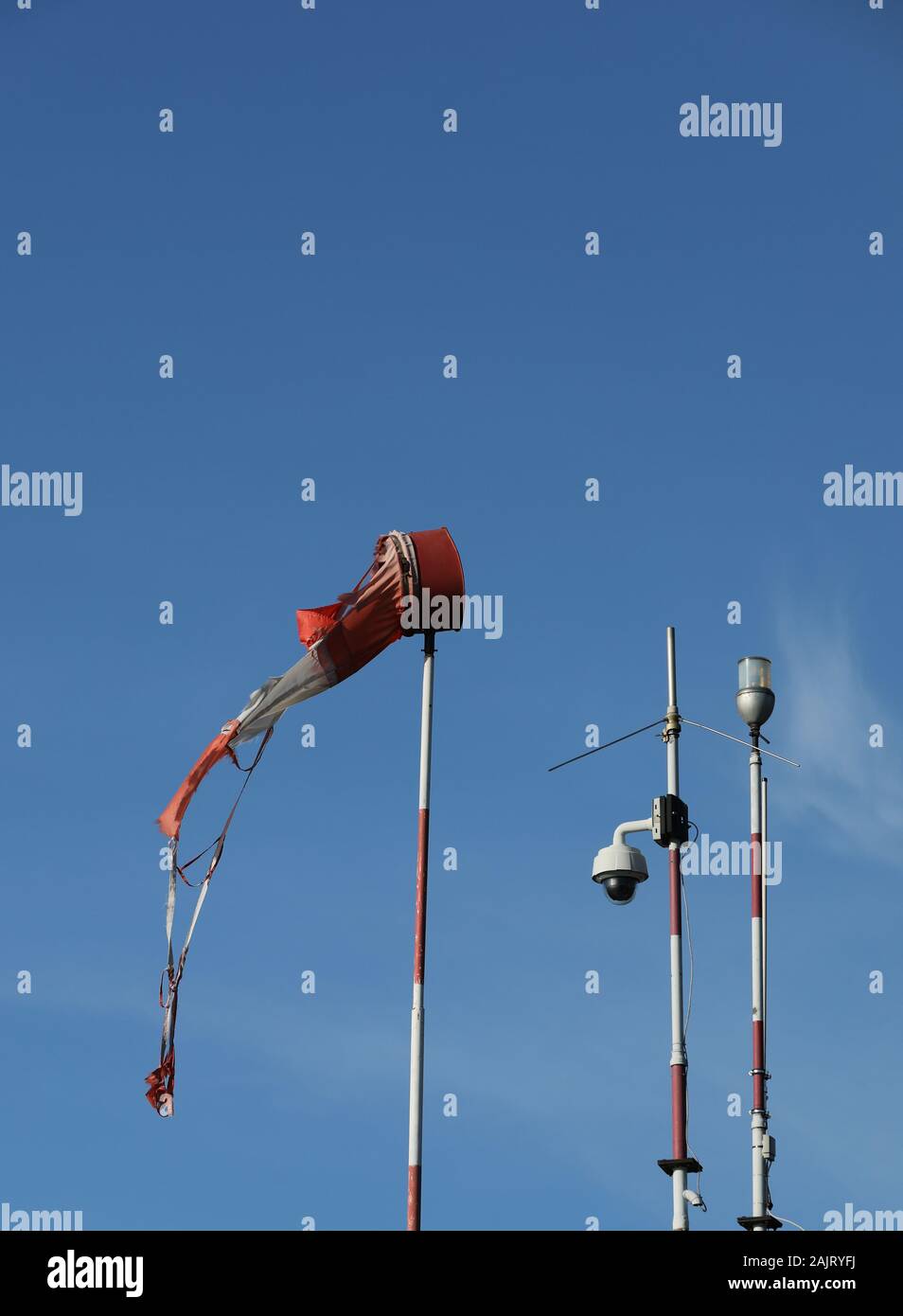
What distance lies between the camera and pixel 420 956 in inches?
1077

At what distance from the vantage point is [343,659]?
31.2m

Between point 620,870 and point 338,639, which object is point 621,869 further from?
point 338,639

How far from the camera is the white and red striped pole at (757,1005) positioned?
89.8 ft

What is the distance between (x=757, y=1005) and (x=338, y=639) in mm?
8130

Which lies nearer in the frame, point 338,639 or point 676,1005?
point 676,1005

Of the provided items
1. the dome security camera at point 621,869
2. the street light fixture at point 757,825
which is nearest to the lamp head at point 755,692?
the street light fixture at point 757,825

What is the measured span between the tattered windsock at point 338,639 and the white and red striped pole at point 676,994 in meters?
3.89

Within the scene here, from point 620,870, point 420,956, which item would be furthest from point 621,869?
point 420,956

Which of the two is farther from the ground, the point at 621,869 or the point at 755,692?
the point at 755,692

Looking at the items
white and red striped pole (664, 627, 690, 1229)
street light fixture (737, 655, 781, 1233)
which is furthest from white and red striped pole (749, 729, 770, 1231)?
white and red striped pole (664, 627, 690, 1229)

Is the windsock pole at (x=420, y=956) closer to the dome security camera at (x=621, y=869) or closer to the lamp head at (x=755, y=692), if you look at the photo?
the dome security camera at (x=621, y=869)
